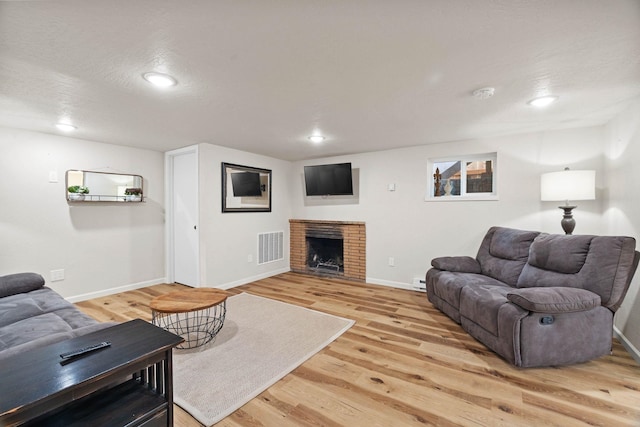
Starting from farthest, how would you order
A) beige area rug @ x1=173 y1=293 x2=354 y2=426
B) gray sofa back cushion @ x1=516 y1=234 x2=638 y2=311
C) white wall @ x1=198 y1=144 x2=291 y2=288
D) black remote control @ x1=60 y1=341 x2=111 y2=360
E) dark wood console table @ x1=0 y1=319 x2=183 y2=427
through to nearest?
white wall @ x1=198 y1=144 x2=291 y2=288, gray sofa back cushion @ x1=516 y1=234 x2=638 y2=311, beige area rug @ x1=173 y1=293 x2=354 y2=426, black remote control @ x1=60 y1=341 x2=111 y2=360, dark wood console table @ x1=0 y1=319 x2=183 y2=427

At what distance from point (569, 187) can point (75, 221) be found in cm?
575

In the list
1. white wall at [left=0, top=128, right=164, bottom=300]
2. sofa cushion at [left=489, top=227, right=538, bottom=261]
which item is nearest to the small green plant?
white wall at [left=0, top=128, right=164, bottom=300]

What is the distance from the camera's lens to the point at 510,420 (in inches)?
62.2

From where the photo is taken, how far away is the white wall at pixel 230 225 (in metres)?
3.95

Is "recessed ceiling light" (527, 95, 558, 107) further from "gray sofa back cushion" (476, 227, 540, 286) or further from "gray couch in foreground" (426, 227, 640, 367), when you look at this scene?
"gray sofa back cushion" (476, 227, 540, 286)

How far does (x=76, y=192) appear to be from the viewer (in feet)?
11.4

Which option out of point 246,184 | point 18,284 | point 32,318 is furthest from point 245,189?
point 32,318

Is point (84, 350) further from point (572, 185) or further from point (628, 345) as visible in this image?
point (572, 185)

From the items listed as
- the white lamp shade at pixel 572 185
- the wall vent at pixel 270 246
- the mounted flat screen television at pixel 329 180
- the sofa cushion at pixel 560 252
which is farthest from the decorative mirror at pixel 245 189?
the white lamp shade at pixel 572 185

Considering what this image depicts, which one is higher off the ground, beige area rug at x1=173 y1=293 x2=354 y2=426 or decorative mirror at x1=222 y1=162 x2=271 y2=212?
decorative mirror at x1=222 y1=162 x2=271 y2=212

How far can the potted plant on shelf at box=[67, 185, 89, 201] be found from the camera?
11.3 feet

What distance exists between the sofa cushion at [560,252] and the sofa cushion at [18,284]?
4.82 m

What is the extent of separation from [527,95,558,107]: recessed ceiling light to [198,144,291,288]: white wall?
3742 millimetres

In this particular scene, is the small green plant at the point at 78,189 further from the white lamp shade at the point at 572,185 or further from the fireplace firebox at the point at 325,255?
the white lamp shade at the point at 572,185
